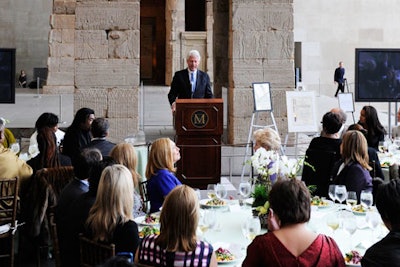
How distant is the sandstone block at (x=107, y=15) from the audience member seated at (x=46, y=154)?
435 cm

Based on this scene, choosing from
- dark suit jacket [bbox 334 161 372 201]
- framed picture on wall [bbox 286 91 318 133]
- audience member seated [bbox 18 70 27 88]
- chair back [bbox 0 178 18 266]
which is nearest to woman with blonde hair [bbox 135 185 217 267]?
dark suit jacket [bbox 334 161 372 201]

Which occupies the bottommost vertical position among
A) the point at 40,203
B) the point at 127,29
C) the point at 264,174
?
the point at 40,203

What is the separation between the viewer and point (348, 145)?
577 centimetres

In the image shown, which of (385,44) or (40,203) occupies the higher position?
(385,44)

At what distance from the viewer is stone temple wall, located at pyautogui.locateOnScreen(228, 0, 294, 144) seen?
1130 centimetres

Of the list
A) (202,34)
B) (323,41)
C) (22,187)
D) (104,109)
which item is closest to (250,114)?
(104,109)

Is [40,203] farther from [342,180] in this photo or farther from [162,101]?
[162,101]

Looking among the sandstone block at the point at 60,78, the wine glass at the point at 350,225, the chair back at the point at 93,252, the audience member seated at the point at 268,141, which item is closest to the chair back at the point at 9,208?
the chair back at the point at 93,252

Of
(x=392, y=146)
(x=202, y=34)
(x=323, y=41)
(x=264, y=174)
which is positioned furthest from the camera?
(x=323, y=41)

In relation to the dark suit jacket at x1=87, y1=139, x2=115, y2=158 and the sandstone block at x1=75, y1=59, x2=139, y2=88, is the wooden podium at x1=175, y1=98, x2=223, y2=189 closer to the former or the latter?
the dark suit jacket at x1=87, y1=139, x2=115, y2=158

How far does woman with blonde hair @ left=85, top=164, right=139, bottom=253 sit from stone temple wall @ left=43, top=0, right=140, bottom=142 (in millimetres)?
7034

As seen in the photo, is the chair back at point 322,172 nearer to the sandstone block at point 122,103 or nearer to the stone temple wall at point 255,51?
the stone temple wall at point 255,51

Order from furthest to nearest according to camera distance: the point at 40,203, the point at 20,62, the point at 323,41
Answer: the point at 20,62 → the point at 323,41 → the point at 40,203

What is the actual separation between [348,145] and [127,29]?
Result: 6089 mm
